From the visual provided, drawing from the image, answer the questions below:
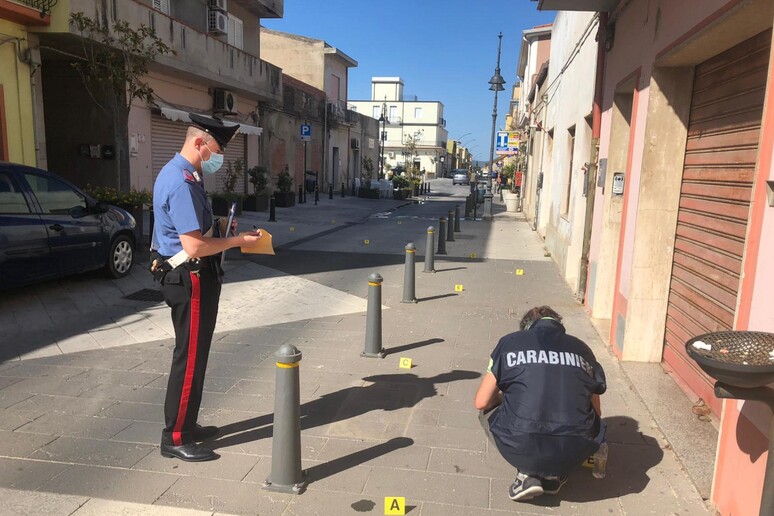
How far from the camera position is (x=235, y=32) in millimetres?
20688

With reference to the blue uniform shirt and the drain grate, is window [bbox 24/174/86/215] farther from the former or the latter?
the blue uniform shirt

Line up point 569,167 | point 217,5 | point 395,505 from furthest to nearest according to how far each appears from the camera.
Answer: point 217,5
point 569,167
point 395,505

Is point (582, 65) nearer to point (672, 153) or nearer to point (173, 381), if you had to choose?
point (672, 153)

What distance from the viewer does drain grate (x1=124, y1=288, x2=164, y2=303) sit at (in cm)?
764

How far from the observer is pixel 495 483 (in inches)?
135

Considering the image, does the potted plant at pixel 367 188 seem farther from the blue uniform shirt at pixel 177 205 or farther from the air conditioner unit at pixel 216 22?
the blue uniform shirt at pixel 177 205

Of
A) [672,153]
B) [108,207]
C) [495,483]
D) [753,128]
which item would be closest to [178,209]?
[495,483]

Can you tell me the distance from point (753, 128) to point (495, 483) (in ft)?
9.79

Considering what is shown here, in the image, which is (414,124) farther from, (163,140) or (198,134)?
(198,134)

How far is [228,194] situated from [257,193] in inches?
129

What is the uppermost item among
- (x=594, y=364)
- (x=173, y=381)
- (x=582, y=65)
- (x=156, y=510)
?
(x=582, y=65)

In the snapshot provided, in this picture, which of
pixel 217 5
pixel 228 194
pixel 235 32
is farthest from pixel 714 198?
pixel 235 32

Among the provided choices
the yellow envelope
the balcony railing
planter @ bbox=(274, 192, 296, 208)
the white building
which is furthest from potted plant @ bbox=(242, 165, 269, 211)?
the white building

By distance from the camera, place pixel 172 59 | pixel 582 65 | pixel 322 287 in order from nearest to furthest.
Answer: pixel 322 287, pixel 582 65, pixel 172 59
